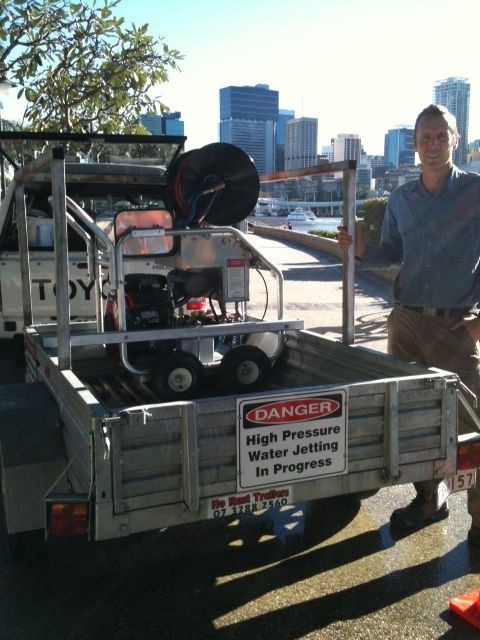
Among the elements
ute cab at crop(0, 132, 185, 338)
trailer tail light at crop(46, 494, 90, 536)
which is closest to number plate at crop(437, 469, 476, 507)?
trailer tail light at crop(46, 494, 90, 536)

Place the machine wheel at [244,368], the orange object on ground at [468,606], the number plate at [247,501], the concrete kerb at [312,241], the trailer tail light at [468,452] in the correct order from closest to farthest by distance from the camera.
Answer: the number plate at [247,501]
the orange object on ground at [468,606]
the trailer tail light at [468,452]
the machine wheel at [244,368]
the concrete kerb at [312,241]

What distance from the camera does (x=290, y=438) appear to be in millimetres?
3008

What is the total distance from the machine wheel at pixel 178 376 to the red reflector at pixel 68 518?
128 centimetres

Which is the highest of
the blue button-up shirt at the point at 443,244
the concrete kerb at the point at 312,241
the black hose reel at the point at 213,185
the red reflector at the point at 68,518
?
the black hose reel at the point at 213,185

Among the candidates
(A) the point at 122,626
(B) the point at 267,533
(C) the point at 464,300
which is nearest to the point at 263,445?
(A) the point at 122,626

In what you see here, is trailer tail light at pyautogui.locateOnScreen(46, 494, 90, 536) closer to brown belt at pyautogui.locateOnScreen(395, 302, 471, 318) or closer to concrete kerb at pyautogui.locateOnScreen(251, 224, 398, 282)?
brown belt at pyautogui.locateOnScreen(395, 302, 471, 318)

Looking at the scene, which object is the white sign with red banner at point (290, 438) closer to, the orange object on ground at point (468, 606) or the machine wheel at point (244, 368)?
the orange object on ground at point (468, 606)

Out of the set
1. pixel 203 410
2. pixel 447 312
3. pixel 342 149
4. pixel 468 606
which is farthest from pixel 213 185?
pixel 468 606

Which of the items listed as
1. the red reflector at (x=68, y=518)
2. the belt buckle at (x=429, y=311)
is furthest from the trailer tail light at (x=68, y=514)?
the belt buckle at (x=429, y=311)

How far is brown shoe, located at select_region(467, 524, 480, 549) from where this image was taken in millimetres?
3812

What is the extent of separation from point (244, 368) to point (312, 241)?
72.0 ft

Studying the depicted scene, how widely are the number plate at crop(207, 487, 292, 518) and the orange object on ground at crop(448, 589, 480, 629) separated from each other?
95cm

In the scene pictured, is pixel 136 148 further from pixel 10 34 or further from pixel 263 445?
pixel 263 445

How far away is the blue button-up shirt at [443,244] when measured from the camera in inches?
150
